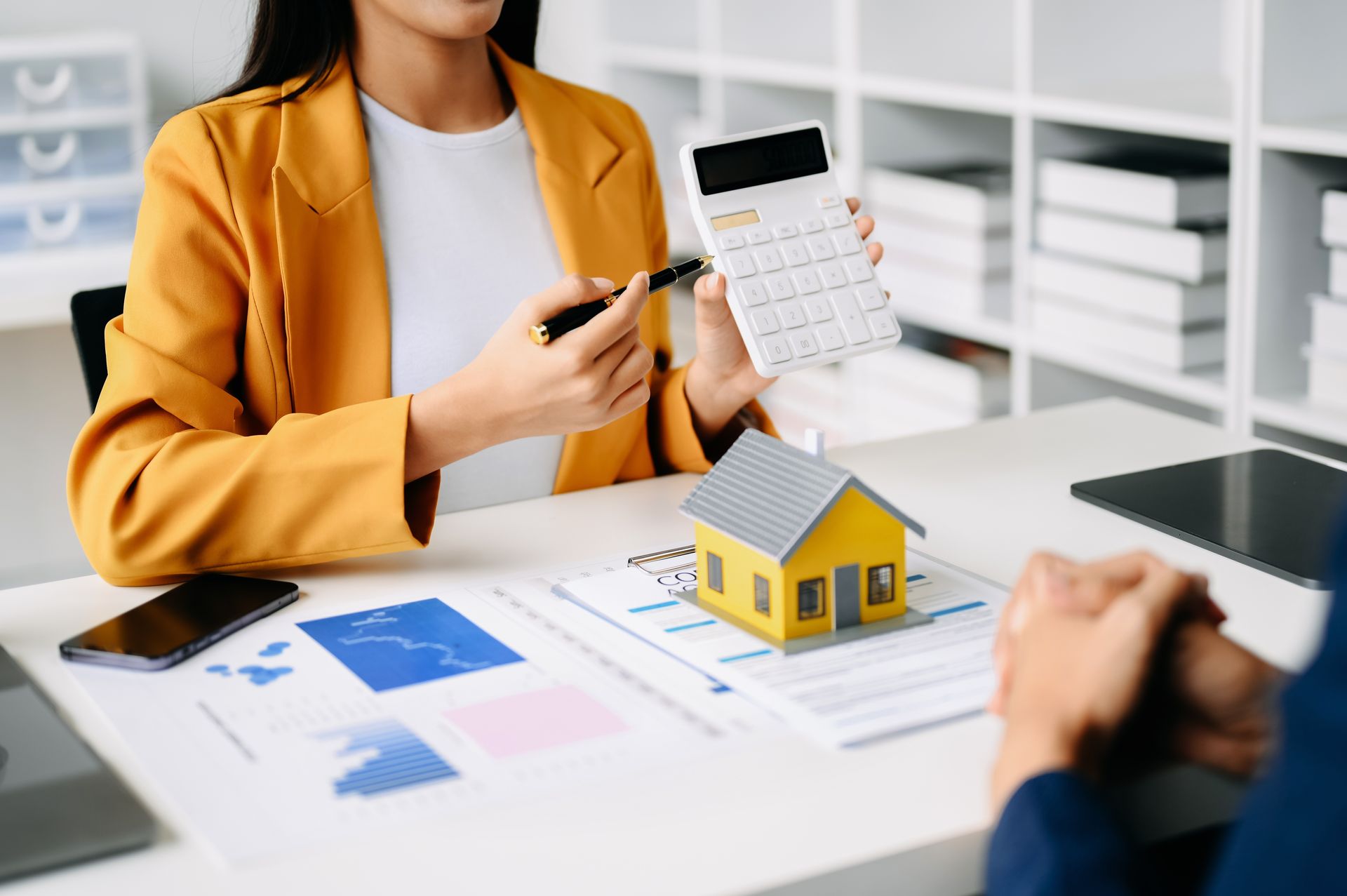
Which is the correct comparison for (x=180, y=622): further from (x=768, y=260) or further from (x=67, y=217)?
(x=67, y=217)

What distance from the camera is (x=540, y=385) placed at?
3.48 ft

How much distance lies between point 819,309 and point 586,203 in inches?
14.6

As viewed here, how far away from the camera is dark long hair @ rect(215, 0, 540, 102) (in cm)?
134

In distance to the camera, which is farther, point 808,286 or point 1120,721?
point 808,286

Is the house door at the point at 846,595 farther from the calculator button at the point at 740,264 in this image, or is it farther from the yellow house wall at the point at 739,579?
the calculator button at the point at 740,264

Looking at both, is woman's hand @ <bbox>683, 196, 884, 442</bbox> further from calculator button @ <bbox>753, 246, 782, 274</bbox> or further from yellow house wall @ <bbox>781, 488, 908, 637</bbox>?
yellow house wall @ <bbox>781, 488, 908, 637</bbox>

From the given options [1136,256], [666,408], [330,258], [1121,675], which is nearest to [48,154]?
[330,258]

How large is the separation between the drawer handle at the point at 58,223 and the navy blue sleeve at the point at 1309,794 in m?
2.60

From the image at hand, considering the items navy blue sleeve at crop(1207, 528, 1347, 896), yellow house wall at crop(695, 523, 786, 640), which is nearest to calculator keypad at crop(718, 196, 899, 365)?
yellow house wall at crop(695, 523, 786, 640)

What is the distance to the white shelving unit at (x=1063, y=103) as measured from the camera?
1.84 m

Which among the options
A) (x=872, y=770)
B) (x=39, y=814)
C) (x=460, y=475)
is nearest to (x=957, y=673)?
(x=872, y=770)

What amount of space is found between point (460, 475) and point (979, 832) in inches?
31.2

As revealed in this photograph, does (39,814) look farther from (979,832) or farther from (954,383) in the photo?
(954,383)

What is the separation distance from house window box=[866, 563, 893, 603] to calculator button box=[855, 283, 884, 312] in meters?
0.32
